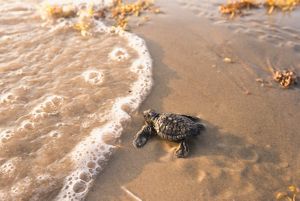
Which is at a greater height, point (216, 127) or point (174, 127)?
point (174, 127)

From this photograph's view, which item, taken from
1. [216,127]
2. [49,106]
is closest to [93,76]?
[49,106]

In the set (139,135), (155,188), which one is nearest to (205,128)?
(139,135)

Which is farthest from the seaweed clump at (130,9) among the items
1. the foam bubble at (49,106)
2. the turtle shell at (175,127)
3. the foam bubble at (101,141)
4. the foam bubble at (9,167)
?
the foam bubble at (9,167)

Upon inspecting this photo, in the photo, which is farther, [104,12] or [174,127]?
[104,12]

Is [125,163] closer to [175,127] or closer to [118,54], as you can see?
[175,127]

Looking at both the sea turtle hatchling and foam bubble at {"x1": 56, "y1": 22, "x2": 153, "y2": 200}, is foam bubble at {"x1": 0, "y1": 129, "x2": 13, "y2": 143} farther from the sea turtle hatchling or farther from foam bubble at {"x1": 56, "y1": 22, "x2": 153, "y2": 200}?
the sea turtle hatchling

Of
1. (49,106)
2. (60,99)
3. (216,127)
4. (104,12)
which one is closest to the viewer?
(216,127)

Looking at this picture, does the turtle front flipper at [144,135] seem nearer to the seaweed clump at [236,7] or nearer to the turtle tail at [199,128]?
the turtle tail at [199,128]
